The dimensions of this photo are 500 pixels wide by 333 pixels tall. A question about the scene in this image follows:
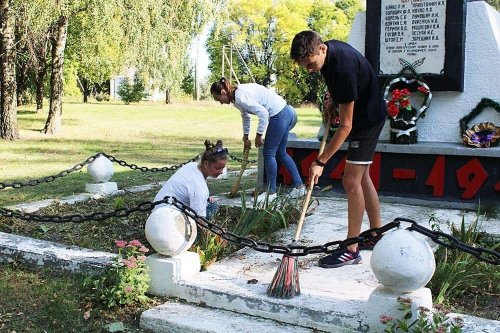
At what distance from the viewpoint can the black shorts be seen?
414 centimetres

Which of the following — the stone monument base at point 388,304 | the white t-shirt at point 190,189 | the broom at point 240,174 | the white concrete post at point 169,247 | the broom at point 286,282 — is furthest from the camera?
the broom at point 240,174

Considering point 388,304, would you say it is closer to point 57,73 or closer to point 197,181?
point 197,181

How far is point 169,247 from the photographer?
373 centimetres

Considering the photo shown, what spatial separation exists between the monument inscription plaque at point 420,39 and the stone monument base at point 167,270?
4621mm

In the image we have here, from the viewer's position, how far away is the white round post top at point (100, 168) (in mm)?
7148

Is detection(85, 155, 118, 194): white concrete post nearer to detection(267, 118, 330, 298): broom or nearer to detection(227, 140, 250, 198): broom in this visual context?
detection(227, 140, 250, 198): broom

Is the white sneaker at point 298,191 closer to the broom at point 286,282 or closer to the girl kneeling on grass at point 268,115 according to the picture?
the girl kneeling on grass at point 268,115

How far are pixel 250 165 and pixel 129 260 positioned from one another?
24.6ft

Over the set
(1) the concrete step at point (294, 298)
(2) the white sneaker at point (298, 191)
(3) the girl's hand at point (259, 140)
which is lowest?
(1) the concrete step at point (294, 298)

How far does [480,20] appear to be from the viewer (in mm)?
7062

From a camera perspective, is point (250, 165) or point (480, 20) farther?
point (250, 165)

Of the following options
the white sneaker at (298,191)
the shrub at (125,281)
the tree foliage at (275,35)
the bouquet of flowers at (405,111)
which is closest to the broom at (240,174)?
the white sneaker at (298,191)

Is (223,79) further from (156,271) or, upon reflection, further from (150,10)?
(150,10)

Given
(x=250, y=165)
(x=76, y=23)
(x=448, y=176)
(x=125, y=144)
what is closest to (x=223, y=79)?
(x=448, y=176)
